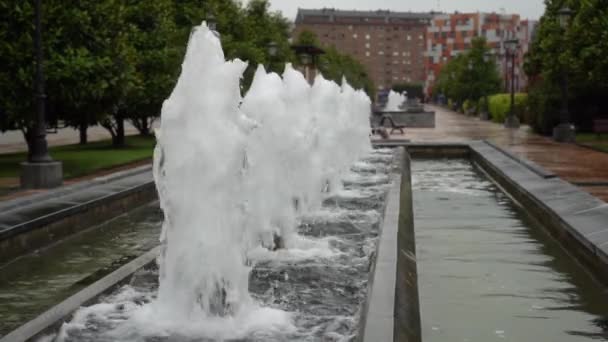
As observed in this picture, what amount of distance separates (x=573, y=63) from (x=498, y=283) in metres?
19.5

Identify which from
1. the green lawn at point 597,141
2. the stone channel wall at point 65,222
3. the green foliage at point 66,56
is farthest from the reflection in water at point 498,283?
the green lawn at point 597,141

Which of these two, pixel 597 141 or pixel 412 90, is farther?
pixel 412 90

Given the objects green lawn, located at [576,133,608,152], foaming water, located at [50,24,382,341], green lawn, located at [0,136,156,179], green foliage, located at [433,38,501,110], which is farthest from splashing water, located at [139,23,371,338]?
green foliage, located at [433,38,501,110]

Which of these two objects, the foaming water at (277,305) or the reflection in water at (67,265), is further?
the reflection in water at (67,265)

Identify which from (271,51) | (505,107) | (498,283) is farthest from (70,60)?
(505,107)

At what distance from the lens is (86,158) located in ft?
72.0

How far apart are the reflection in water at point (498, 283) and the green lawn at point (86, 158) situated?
8.94 m

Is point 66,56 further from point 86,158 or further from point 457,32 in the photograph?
point 457,32

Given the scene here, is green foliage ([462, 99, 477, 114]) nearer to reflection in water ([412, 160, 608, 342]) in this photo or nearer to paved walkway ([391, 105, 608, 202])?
paved walkway ([391, 105, 608, 202])

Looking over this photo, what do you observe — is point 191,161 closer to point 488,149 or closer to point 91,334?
point 91,334

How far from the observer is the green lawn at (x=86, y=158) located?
60.7ft

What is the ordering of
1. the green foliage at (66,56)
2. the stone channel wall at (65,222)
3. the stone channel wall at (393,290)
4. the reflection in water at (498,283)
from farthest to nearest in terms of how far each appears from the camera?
the green foliage at (66,56) < the stone channel wall at (65,222) < the reflection in water at (498,283) < the stone channel wall at (393,290)

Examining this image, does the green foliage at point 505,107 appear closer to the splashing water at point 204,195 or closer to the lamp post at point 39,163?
the lamp post at point 39,163

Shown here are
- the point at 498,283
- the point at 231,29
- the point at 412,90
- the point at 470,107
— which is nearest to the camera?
the point at 498,283
